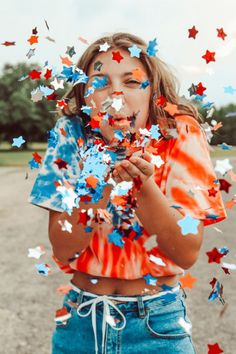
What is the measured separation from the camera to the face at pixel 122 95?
2234 mm

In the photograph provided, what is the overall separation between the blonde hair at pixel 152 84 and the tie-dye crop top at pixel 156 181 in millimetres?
52

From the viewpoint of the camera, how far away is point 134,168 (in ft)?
6.77

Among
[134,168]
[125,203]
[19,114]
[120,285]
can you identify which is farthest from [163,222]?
[19,114]

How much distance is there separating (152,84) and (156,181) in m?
0.39

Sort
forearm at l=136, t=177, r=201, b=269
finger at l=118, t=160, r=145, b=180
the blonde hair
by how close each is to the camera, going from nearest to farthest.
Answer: finger at l=118, t=160, r=145, b=180
forearm at l=136, t=177, r=201, b=269
the blonde hair

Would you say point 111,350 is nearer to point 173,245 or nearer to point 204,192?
point 173,245

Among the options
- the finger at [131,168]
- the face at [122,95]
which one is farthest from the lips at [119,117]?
the finger at [131,168]

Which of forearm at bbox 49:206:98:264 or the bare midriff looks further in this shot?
the bare midriff

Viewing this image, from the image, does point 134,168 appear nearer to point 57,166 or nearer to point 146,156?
point 146,156

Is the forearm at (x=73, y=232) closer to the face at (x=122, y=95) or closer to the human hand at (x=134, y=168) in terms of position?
the human hand at (x=134, y=168)

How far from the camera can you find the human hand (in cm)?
206

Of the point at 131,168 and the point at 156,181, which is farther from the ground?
the point at 131,168

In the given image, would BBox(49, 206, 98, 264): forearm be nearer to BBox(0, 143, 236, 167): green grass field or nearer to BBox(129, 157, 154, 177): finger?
BBox(129, 157, 154, 177): finger

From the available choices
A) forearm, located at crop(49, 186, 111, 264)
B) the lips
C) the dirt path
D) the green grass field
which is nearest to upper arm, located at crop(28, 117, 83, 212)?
forearm, located at crop(49, 186, 111, 264)
